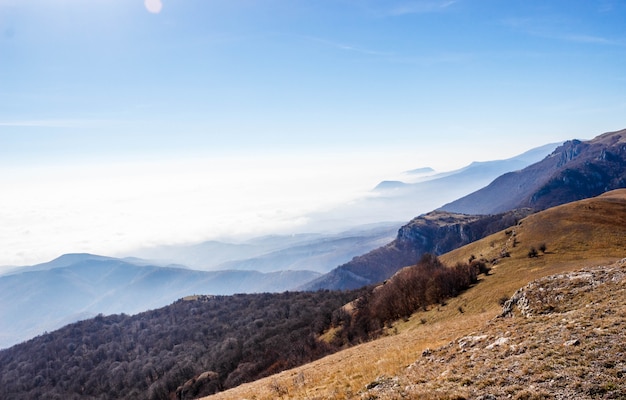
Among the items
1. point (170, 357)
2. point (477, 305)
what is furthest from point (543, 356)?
point (170, 357)

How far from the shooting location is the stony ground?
12188mm

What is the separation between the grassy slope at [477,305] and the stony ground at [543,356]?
11.7 ft

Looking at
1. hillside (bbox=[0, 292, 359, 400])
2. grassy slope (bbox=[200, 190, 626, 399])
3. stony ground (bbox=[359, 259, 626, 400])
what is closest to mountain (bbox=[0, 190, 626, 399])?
stony ground (bbox=[359, 259, 626, 400])

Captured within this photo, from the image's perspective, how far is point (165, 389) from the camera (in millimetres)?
113312

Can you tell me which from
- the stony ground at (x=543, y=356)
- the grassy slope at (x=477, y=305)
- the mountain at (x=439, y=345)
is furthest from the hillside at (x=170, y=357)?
the stony ground at (x=543, y=356)

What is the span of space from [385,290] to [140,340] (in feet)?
558

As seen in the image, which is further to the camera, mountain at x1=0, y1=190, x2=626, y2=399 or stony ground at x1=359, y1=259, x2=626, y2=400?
mountain at x1=0, y1=190, x2=626, y2=399

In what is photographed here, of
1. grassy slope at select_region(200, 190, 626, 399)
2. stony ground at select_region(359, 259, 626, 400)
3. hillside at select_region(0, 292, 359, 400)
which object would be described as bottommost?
hillside at select_region(0, 292, 359, 400)

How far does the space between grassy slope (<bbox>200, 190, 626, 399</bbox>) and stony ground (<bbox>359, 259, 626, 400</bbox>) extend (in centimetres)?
358

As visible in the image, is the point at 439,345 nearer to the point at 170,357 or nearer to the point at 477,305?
the point at 477,305

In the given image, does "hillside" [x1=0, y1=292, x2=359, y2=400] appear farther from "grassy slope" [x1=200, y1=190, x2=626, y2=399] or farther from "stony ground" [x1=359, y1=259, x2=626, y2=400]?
"stony ground" [x1=359, y1=259, x2=626, y2=400]

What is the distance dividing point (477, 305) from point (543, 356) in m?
35.2

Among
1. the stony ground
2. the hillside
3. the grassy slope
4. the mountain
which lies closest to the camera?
the stony ground

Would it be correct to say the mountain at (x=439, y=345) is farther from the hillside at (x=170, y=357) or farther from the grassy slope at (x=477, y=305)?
the hillside at (x=170, y=357)
